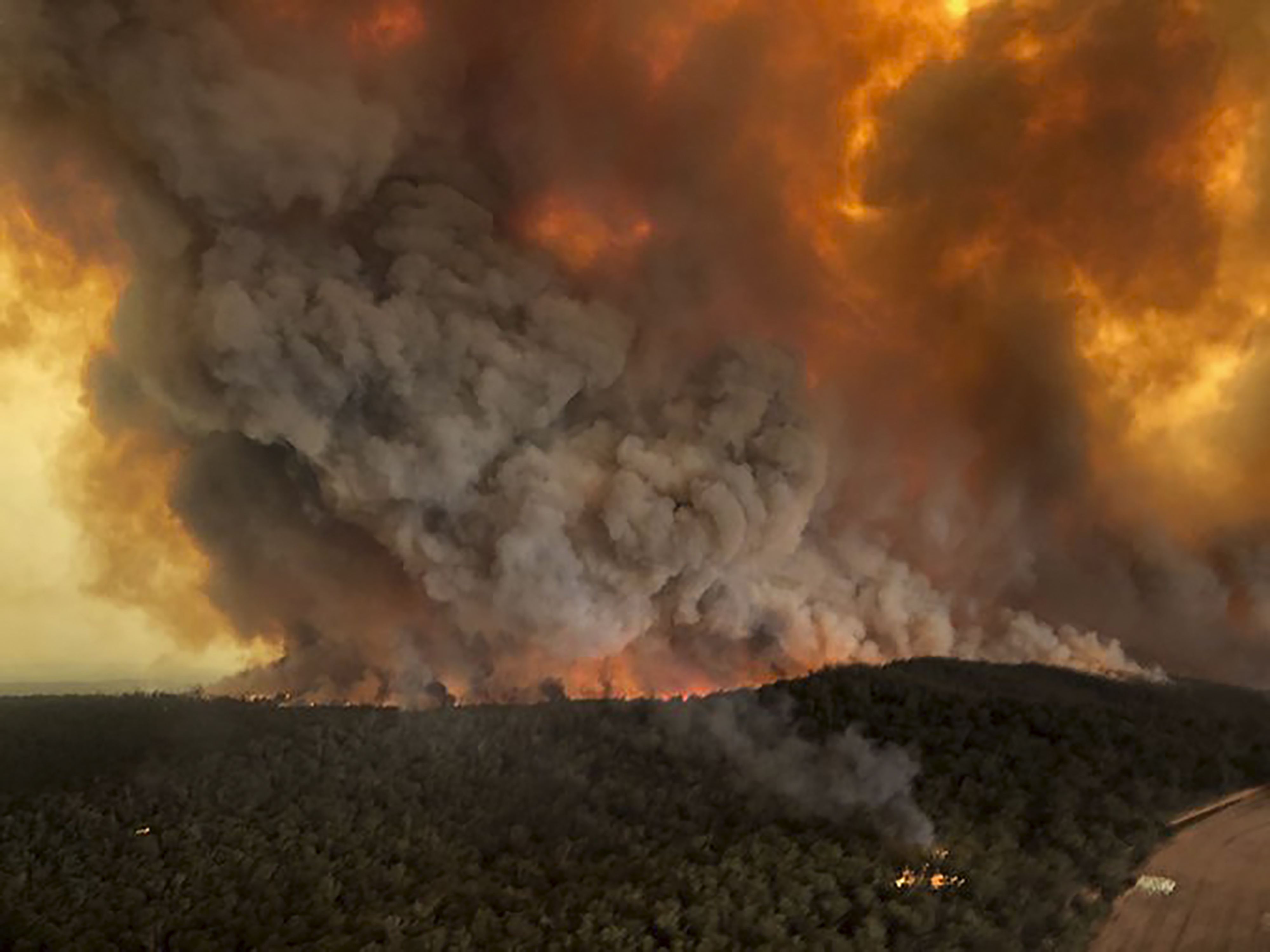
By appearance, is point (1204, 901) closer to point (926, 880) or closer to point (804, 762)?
point (926, 880)

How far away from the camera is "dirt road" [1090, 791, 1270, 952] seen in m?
20.8

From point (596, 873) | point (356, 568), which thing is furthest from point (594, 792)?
point (356, 568)

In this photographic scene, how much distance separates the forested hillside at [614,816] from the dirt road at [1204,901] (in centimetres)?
62

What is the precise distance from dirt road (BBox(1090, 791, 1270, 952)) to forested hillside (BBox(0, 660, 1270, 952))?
62cm

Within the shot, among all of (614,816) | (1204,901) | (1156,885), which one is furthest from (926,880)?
(614,816)

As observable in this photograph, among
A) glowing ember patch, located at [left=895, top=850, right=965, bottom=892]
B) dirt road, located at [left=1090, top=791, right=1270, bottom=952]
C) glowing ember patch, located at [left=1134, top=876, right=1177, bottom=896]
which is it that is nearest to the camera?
dirt road, located at [left=1090, top=791, right=1270, bottom=952]

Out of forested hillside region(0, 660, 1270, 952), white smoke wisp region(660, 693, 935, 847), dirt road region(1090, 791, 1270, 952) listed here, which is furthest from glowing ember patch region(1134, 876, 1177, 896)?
white smoke wisp region(660, 693, 935, 847)

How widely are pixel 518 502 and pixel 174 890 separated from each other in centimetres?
1704

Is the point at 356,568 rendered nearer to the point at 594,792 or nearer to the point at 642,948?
the point at 594,792

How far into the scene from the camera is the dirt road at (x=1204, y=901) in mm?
20766

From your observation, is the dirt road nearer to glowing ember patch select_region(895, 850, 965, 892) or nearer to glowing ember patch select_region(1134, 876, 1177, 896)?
glowing ember patch select_region(1134, 876, 1177, 896)

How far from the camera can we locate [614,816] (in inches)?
997

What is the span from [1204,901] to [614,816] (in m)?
12.3

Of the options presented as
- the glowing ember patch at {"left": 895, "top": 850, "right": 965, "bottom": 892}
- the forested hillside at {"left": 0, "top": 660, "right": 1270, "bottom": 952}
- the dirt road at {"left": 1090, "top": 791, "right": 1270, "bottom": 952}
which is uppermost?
the forested hillside at {"left": 0, "top": 660, "right": 1270, "bottom": 952}
